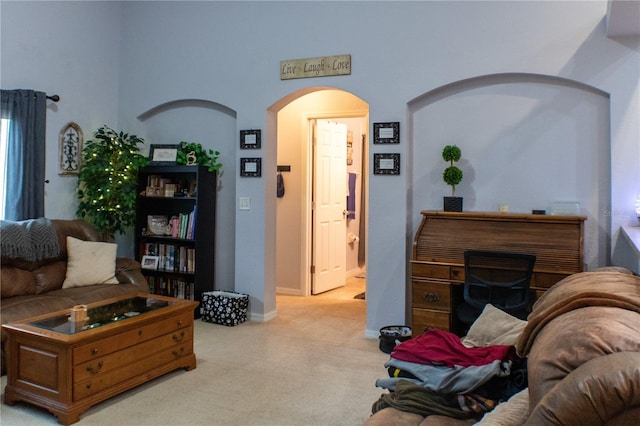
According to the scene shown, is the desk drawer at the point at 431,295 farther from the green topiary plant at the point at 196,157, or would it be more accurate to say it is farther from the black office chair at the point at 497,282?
the green topiary plant at the point at 196,157

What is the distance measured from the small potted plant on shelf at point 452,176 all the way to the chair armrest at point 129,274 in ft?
9.28

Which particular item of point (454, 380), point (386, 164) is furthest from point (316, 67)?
point (454, 380)

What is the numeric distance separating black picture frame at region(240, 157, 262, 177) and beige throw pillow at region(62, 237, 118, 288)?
1459mm

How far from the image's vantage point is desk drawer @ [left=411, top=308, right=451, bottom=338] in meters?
4.00

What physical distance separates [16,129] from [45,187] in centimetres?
67

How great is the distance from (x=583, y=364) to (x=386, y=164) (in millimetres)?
3504

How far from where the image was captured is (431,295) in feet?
13.3

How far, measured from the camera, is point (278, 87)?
16.6 feet

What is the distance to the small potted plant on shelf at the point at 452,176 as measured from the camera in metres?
4.24

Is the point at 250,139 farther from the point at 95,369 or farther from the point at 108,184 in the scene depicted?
the point at 95,369

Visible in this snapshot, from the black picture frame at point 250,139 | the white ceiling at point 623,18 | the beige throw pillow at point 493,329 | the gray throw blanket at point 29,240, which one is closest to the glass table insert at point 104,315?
the gray throw blanket at point 29,240

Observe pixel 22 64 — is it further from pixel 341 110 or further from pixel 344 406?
pixel 344 406

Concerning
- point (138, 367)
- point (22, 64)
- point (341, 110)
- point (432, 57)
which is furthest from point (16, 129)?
point (432, 57)

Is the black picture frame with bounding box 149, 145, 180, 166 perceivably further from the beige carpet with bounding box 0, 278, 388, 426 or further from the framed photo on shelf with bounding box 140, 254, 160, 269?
the beige carpet with bounding box 0, 278, 388, 426
